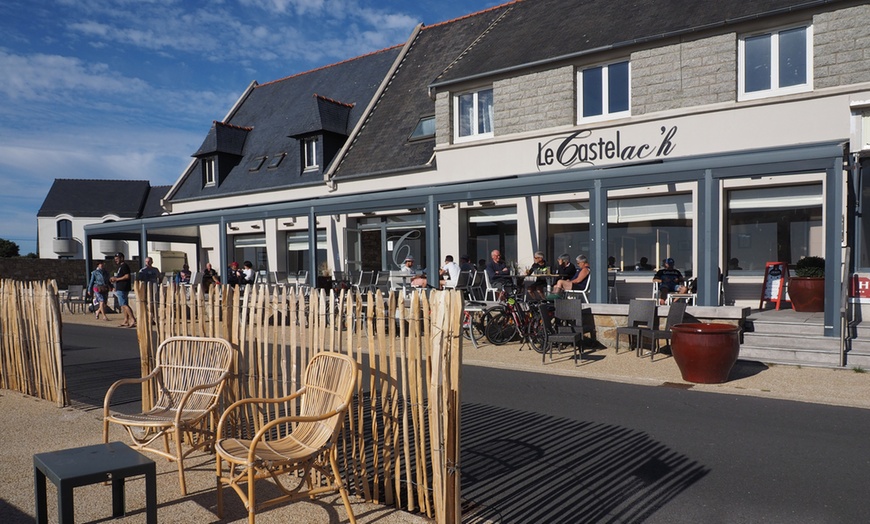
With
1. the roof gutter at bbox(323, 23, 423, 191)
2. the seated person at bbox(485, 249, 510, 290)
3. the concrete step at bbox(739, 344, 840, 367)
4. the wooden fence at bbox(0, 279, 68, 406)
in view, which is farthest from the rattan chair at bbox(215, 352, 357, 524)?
the roof gutter at bbox(323, 23, 423, 191)

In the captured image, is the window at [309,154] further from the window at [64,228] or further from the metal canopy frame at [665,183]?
the window at [64,228]

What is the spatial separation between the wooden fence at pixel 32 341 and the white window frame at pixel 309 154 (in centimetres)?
1440

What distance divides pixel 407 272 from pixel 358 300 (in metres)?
13.7

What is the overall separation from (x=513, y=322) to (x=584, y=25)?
8.45 metres

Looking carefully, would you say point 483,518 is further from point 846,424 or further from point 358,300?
point 846,424

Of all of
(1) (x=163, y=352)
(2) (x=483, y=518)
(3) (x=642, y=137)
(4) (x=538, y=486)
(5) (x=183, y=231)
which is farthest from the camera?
(5) (x=183, y=231)

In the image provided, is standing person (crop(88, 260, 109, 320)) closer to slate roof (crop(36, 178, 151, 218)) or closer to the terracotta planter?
the terracotta planter

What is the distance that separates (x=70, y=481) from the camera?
3254 mm

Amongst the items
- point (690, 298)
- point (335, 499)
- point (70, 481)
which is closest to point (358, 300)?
point (335, 499)

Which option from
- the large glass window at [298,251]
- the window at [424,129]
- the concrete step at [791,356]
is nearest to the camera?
the concrete step at [791,356]

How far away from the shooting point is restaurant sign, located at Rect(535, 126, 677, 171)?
14.0 meters

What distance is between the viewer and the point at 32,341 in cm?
761

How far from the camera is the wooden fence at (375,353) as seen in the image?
12.1ft

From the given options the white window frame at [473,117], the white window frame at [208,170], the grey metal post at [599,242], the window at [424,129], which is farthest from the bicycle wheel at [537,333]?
the white window frame at [208,170]
